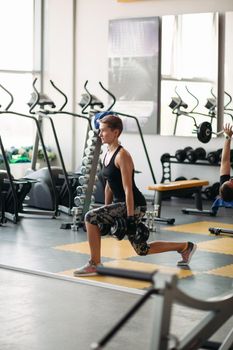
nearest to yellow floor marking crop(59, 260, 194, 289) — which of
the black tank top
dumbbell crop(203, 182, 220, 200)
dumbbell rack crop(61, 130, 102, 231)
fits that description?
the black tank top

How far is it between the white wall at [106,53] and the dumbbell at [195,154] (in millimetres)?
209

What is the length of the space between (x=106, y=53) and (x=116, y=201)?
17.8ft

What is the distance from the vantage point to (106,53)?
1016cm

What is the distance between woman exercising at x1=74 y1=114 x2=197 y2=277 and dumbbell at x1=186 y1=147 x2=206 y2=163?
13.4ft

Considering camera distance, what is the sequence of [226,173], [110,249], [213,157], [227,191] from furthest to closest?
[213,157] < [110,249] < [226,173] < [227,191]

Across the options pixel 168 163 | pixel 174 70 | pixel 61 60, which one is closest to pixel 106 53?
pixel 61 60

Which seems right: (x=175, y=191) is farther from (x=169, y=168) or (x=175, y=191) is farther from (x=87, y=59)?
(x=87, y=59)

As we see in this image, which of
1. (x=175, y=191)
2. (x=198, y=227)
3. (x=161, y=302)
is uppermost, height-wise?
(x=161, y=302)

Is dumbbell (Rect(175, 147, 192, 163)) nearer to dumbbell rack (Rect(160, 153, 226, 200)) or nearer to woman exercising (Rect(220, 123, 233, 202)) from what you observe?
dumbbell rack (Rect(160, 153, 226, 200))

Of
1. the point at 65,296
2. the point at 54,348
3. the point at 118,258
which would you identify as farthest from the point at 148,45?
the point at 54,348

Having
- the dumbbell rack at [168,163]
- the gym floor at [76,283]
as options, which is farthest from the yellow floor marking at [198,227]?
the dumbbell rack at [168,163]

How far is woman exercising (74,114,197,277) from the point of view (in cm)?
494

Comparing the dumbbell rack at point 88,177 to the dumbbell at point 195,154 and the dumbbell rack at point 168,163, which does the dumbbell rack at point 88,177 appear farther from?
the dumbbell rack at point 168,163

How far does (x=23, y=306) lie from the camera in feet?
13.9
